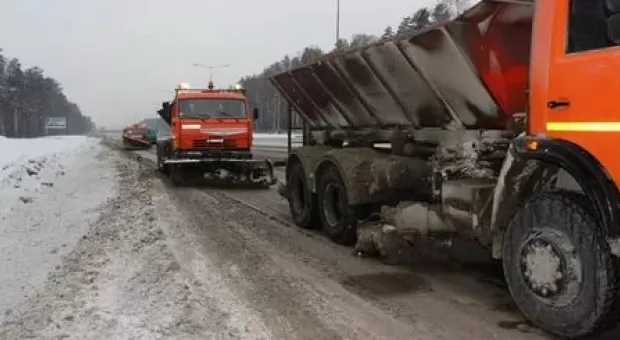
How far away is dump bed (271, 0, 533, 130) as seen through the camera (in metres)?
5.72

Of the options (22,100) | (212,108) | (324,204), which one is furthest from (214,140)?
(22,100)

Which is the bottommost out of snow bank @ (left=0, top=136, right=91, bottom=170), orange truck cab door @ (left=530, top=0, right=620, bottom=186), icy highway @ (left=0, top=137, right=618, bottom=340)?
icy highway @ (left=0, top=137, right=618, bottom=340)

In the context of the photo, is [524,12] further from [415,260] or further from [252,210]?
[252,210]

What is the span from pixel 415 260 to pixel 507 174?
233 cm

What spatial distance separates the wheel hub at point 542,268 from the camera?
4.57m

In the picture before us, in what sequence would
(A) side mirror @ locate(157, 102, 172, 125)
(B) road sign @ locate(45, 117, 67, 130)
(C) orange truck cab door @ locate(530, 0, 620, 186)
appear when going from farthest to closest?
(B) road sign @ locate(45, 117, 67, 130) < (A) side mirror @ locate(157, 102, 172, 125) < (C) orange truck cab door @ locate(530, 0, 620, 186)

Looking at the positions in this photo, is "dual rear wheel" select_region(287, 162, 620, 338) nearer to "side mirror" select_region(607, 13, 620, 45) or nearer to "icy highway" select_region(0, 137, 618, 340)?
"icy highway" select_region(0, 137, 618, 340)

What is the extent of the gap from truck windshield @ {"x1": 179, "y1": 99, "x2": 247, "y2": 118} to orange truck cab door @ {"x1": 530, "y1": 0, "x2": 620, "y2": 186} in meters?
12.5

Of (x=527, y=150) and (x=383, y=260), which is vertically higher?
(x=527, y=150)

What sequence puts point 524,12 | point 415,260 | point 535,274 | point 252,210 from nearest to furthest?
point 535,274
point 524,12
point 415,260
point 252,210

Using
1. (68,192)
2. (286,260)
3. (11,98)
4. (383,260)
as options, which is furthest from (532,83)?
(11,98)

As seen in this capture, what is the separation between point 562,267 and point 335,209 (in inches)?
178

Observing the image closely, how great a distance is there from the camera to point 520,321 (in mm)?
5078

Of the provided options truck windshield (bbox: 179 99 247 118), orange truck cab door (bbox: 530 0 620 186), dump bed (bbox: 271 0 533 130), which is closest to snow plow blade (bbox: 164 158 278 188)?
truck windshield (bbox: 179 99 247 118)
